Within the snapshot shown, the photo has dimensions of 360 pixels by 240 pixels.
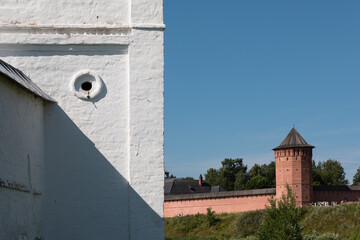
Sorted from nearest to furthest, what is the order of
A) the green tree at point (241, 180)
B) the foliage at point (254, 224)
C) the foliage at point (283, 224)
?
the foliage at point (283, 224) < the foliage at point (254, 224) < the green tree at point (241, 180)

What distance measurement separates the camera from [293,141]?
44.2 m

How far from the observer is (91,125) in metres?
8.46

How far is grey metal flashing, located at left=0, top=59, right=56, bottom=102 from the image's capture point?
6.75m

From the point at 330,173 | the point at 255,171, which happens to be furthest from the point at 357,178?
the point at 255,171

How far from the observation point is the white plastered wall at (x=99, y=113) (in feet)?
27.0

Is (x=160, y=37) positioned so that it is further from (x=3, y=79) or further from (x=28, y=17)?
(x=3, y=79)

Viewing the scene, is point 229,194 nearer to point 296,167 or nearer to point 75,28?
point 296,167

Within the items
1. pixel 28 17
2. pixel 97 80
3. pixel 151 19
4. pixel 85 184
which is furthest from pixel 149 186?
pixel 28 17

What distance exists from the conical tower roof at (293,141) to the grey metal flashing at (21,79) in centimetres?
3685

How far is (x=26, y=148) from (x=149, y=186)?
77.0 inches

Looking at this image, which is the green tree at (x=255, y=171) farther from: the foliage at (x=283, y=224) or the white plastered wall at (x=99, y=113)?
the white plastered wall at (x=99, y=113)

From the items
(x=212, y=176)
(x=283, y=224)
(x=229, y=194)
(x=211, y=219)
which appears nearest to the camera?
(x=283, y=224)

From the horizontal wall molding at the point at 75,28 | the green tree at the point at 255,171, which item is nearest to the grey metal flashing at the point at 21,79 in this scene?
the horizontal wall molding at the point at 75,28

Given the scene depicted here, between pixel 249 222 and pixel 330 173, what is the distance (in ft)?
115
